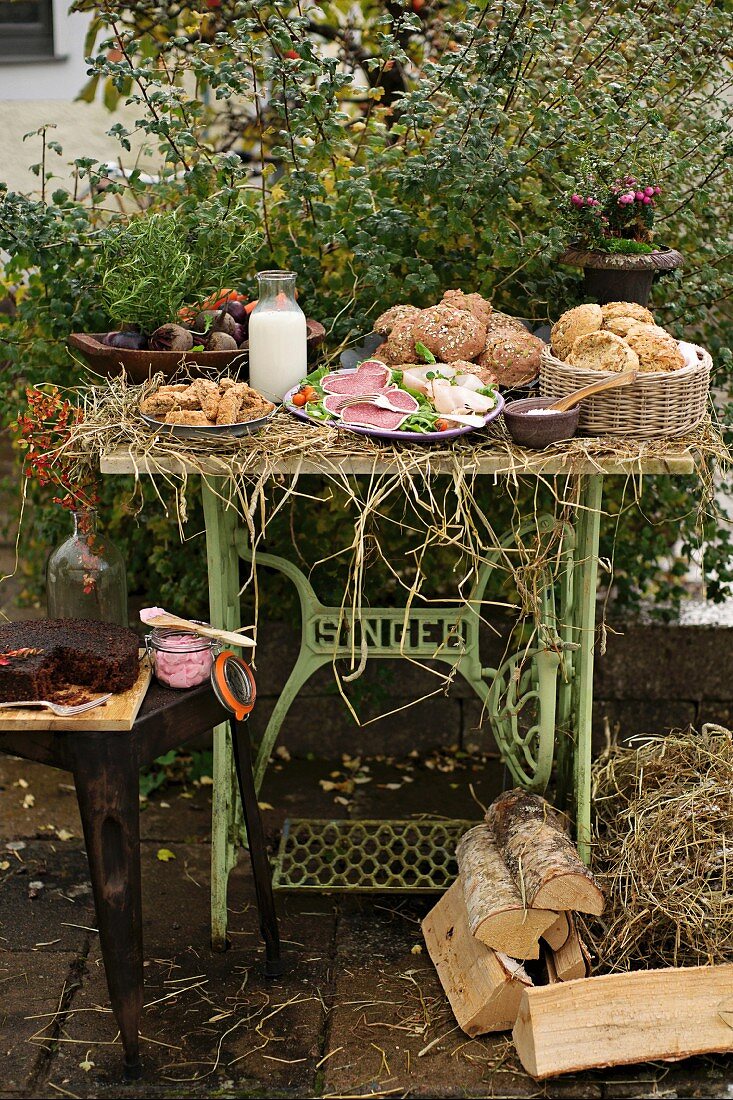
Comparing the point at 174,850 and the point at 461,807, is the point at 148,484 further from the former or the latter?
the point at 461,807

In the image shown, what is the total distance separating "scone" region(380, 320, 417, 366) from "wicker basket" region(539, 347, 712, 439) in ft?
1.12

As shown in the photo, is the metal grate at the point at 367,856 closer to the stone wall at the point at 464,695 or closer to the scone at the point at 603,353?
the stone wall at the point at 464,695

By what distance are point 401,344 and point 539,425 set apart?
463 millimetres

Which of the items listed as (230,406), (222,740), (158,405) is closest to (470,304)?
(230,406)

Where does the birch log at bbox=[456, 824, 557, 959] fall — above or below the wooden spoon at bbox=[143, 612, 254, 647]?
below

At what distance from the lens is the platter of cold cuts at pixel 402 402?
284 centimetres

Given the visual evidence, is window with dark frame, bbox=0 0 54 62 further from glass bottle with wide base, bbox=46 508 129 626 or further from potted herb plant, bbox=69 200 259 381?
glass bottle with wide base, bbox=46 508 129 626

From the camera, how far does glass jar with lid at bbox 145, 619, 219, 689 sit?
2.81 m

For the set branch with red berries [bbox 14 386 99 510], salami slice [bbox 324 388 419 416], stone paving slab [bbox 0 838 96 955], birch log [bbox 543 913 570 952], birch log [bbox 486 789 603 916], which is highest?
salami slice [bbox 324 388 419 416]

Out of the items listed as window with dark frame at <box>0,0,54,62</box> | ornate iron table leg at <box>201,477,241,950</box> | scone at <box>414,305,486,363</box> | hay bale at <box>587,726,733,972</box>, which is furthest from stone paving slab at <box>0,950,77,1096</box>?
window with dark frame at <box>0,0,54,62</box>

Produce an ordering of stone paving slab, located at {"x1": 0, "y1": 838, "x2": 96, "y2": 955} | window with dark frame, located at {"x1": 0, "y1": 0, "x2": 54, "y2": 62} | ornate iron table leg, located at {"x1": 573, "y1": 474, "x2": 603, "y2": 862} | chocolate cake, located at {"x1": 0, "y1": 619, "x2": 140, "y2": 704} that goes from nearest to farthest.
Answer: chocolate cake, located at {"x1": 0, "y1": 619, "x2": 140, "y2": 704} → ornate iron table leg, located at {"x1": 573, "y1": 474, "x2": 603, "y2": 862} → stone paving slab, located at {"x1": 0, "y1": 838, "x2": 96, "y2": 955} → window with dark frame, located at {"x1": 0, "y1": 0, "x2": 54, "y2": 62}

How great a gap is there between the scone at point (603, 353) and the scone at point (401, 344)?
1.26 ft

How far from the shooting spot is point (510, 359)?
306cm

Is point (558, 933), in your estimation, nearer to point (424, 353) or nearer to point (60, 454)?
point (424, 353)
